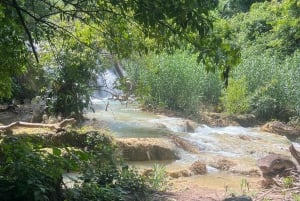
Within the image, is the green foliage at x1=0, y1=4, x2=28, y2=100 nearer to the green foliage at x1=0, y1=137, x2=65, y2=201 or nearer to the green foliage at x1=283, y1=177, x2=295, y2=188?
the green foliage at x1=0, y1=137, x2=65, y2=201

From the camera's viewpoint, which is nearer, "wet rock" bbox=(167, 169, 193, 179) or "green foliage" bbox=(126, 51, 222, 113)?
"wet rock" bbox=(167, 169, 193, 179)

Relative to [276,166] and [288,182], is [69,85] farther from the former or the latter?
[288,182]

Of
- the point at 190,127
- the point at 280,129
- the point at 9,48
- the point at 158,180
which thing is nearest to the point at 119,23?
the point at 9,48

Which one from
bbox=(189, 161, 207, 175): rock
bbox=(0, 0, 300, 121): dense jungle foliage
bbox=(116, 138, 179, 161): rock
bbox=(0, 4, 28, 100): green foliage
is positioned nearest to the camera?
bbox=(0, 0, 300, 121): dense jungle foliage

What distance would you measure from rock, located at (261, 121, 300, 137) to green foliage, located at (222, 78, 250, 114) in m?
1.51

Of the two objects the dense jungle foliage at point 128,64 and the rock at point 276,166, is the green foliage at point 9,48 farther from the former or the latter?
the rock at point 276,166

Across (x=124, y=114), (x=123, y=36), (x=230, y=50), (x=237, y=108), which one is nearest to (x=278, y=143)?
(x=237, y=108)

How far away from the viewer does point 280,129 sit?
603 inches

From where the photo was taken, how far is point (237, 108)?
1706 centimetres

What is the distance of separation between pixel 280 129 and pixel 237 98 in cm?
219

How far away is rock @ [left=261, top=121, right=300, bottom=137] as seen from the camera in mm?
15242

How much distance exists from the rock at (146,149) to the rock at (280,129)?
504cm

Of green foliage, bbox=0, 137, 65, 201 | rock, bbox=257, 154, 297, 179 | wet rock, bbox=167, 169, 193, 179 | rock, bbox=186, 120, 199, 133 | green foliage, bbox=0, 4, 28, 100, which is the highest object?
green foliage, bbox=0, 4, 28, 100

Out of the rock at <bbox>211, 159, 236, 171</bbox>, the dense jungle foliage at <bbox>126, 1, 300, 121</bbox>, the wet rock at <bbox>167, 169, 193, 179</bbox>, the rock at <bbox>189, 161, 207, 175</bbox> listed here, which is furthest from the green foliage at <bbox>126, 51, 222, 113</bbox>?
the wet rock at <bbox>167, 169, 193, 179</bbox>
